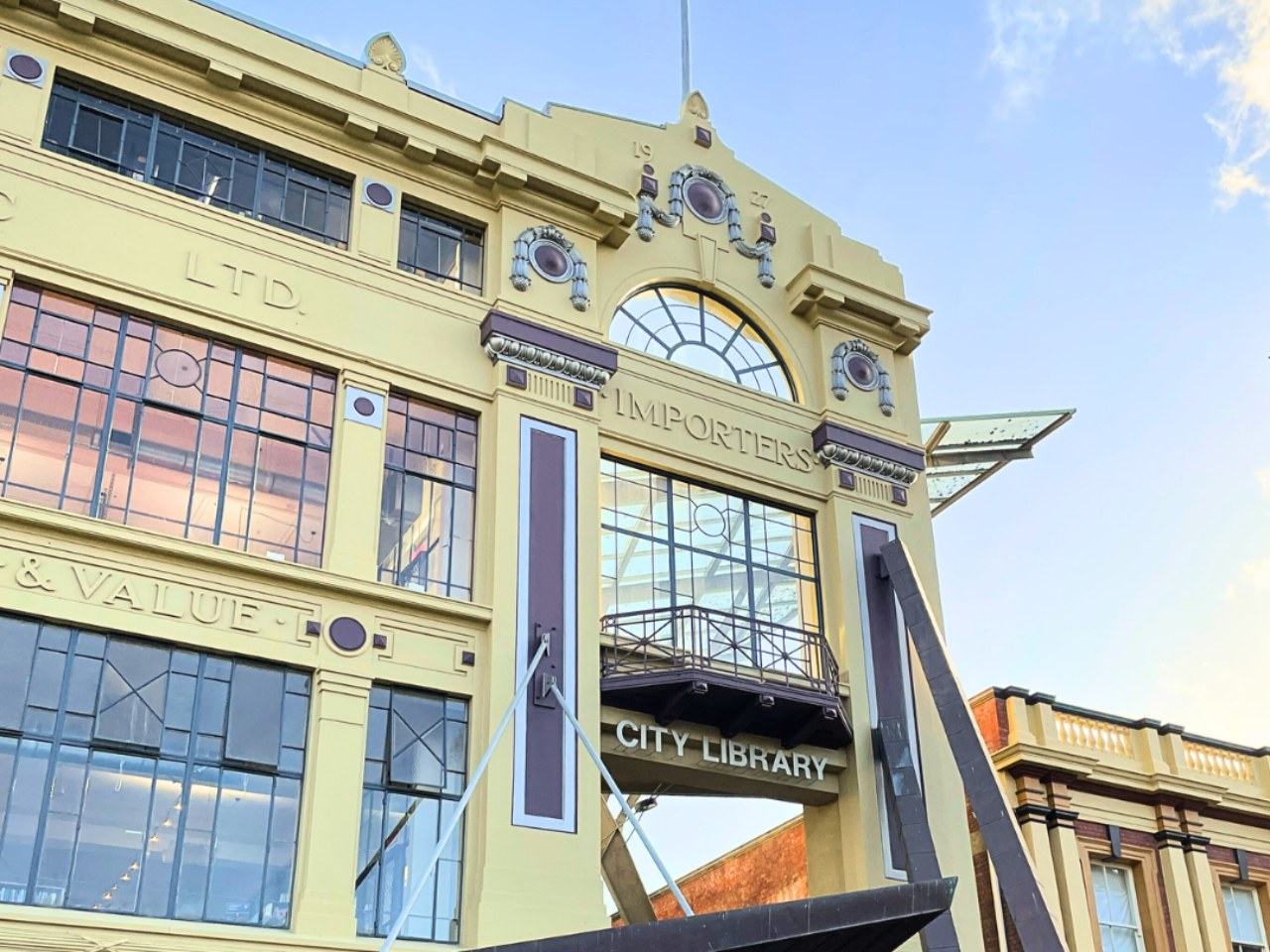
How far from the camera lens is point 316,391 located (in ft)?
60.4

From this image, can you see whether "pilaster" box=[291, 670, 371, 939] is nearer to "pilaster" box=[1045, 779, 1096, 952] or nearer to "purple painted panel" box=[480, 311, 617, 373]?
"purple painted panel" box=[480, 311, 617, 373]

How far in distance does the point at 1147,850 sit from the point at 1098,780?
1643mm

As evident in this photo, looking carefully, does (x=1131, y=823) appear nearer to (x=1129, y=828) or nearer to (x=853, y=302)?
(x=1129, y=828)

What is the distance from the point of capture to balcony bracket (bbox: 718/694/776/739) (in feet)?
62.2

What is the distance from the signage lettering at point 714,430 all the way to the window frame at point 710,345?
797 millimetres

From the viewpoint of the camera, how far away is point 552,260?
20.9m

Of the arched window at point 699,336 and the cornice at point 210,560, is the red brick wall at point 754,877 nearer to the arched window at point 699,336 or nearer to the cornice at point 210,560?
the arched window at point 699,336

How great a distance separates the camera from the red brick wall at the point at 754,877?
2828cm

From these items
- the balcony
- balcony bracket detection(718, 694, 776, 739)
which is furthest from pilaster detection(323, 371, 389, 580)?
balcony bracket detection(718, 694, 776, 739)

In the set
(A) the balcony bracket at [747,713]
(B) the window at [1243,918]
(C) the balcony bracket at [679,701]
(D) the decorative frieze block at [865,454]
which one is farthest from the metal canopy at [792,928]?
(B) the window at [1243,918]

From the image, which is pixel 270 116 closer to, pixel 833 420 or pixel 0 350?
pixel 0 350

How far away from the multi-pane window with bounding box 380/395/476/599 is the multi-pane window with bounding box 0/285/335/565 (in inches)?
37.1

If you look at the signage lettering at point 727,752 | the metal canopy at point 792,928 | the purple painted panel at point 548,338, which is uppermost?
the purple painted panel at point 548,338

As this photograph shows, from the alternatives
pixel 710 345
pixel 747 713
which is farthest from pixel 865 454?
pixel 747 713
